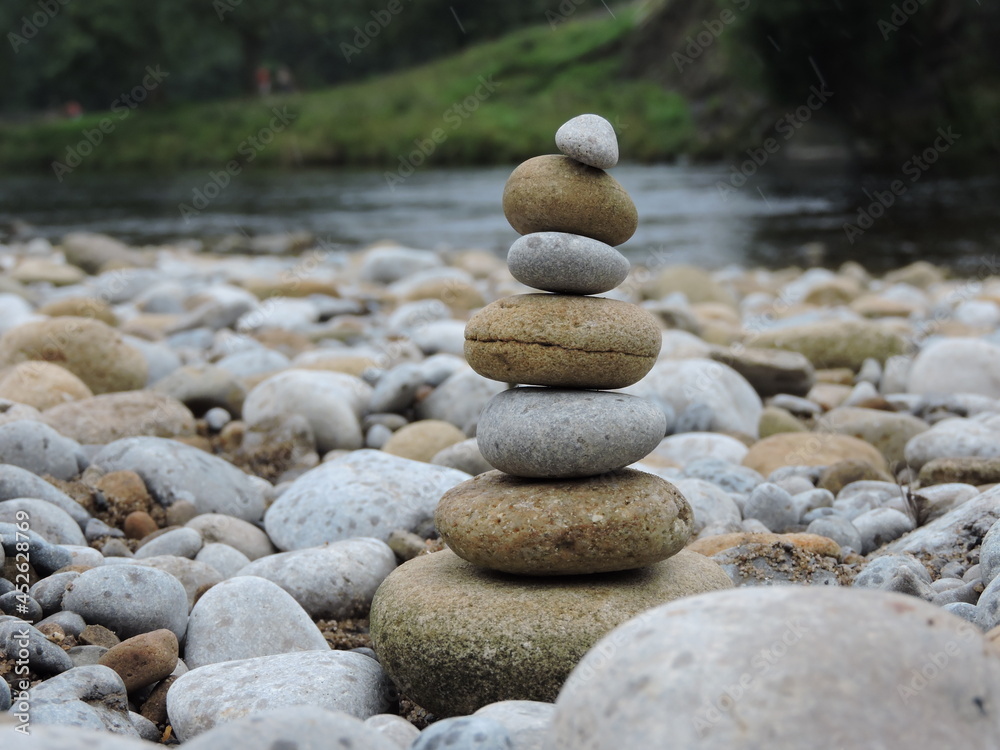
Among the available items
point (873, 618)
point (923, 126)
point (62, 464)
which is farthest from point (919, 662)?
point (923, 126)

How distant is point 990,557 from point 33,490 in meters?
4.26

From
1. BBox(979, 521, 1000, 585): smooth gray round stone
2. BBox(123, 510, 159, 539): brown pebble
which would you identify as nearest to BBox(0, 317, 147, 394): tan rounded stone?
BBox(123, 510, 159, 539): brown pebble

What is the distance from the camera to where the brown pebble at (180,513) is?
512 centimetres

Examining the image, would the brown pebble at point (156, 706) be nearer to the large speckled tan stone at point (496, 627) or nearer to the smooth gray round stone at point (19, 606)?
the smooth gray round stone at point (19, 606)

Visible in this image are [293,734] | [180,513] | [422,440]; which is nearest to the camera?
[293,734]

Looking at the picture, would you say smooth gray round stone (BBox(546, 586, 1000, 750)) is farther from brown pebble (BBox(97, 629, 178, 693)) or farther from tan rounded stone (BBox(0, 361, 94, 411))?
tan rounded stone (BBox(0, 361, 94, 411))

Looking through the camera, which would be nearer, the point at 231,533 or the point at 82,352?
the point at 231,533

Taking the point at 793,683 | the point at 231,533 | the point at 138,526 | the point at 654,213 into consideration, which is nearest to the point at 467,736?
the point at 793,683

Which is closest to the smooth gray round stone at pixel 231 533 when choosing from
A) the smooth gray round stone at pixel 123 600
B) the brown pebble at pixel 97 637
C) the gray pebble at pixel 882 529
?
the smooth gray round stone at pixel 123 600

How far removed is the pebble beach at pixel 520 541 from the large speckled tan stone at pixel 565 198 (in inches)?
0.5

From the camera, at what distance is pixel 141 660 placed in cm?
339

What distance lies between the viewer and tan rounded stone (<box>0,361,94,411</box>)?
640 centimetres

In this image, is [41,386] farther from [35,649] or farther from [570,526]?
[570,526]

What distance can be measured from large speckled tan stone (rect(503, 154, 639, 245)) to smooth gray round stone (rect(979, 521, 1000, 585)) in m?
1.90
